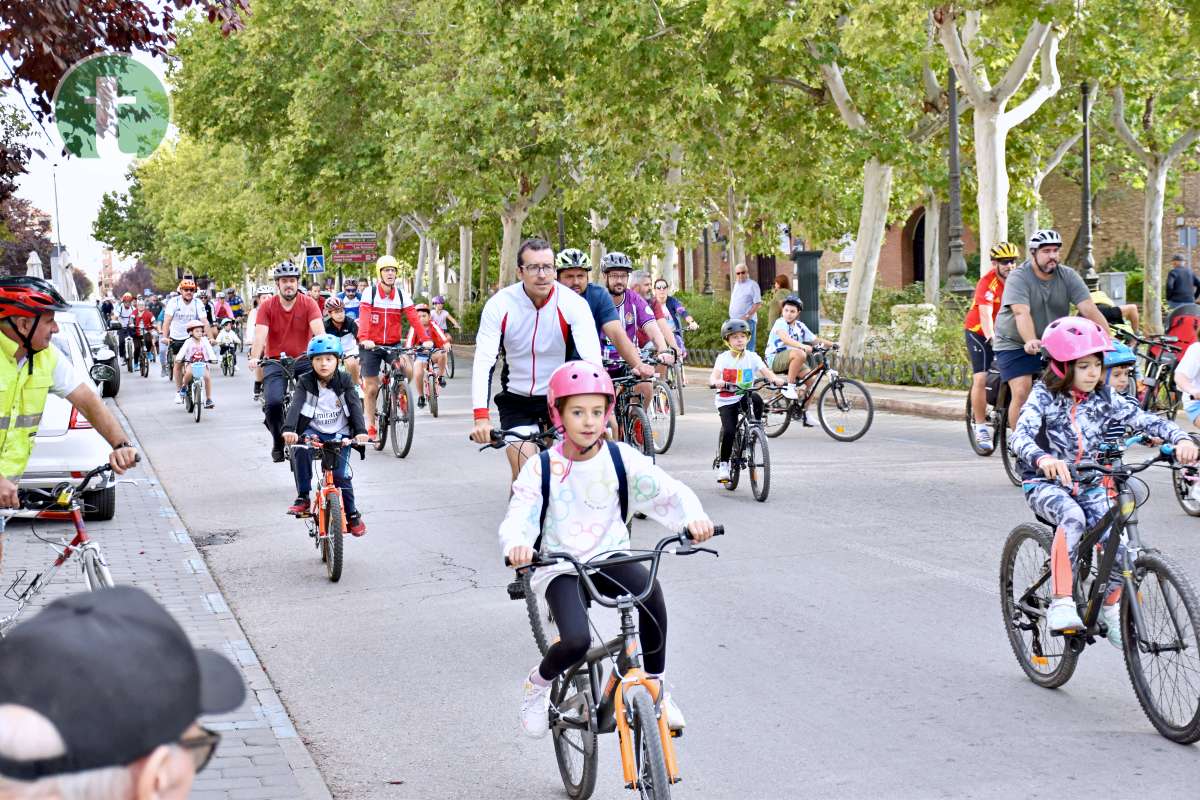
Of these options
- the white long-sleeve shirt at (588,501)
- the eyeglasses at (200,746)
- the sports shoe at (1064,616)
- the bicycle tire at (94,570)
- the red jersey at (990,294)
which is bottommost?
the sports shoe at (1064,616)

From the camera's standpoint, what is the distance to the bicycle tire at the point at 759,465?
11.9 m

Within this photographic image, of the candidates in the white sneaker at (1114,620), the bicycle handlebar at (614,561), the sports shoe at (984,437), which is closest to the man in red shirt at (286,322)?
the sports shoe at (984,437)

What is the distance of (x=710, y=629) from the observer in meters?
7.55

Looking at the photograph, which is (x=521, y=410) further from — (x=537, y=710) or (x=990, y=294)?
(x=990, y=294)

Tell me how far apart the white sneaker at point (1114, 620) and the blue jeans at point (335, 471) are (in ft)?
16.6

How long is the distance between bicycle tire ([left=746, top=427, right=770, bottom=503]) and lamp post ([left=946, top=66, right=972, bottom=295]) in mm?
12234

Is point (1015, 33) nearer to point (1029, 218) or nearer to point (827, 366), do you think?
point (827, 366)

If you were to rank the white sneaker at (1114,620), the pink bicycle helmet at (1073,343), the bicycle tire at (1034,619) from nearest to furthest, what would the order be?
1. the white sneaker at (1114,620)
2. the pink bicycle helmet at (1073,343)
3. the bicycle tire at (1034,619)

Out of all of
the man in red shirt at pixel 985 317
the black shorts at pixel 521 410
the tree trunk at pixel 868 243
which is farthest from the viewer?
the tree trunk at pixel 868 243

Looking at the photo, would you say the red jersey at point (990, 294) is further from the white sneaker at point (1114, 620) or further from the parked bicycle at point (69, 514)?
the parked bicycle at point (69, 514)

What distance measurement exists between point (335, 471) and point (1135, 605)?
5.38m

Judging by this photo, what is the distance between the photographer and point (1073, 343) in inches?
233

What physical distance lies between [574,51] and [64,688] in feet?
82.2

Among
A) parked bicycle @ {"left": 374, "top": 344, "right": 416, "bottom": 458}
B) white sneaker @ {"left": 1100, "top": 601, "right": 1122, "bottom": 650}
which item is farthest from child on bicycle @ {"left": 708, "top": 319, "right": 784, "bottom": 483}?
white sneaker @ {"left": 1100, "top": 601, "right": 1122, "bottom": 650}
